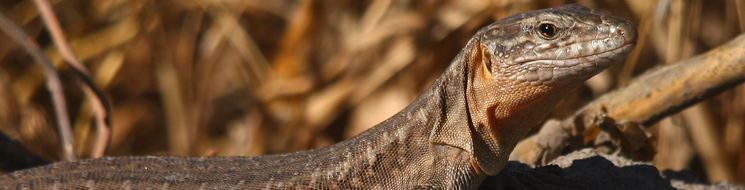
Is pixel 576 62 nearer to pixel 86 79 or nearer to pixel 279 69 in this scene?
pixel 86 79

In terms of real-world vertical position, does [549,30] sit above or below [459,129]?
above

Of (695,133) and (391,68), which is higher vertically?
(391,68)

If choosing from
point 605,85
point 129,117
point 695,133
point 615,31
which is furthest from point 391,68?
point 615,31

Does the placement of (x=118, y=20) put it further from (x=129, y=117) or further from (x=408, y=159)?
(x=408, y=159)

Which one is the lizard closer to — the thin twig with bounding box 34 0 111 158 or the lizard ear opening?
the lizard ear opening

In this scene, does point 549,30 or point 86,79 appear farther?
point 86,79

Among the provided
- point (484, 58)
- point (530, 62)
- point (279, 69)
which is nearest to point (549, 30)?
point (530, 62)

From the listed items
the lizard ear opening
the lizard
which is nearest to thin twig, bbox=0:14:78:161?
the lizard
